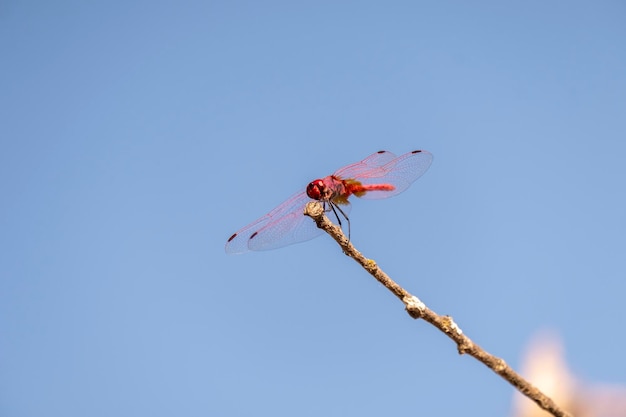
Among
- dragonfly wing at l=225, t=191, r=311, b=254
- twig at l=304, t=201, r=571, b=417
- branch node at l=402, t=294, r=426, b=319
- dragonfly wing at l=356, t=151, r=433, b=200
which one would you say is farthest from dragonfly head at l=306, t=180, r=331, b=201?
branch node at l=402, t=294, r=426, b=319

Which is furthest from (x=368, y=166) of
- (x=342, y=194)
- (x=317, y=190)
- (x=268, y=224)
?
(x=268, y=224)

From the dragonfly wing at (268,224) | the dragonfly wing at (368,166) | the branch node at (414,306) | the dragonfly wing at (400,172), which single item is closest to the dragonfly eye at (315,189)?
the dragonfly wing at (368,166)

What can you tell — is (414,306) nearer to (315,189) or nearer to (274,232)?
(315,189)

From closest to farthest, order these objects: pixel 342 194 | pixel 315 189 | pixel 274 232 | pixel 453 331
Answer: pixel 453 331 → pixel 315 189 → pixel 342 194 → pixel 274 232

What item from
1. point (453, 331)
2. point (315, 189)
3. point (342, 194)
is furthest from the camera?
point (342, 194)

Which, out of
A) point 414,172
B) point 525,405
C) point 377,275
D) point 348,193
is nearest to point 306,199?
point 348,193

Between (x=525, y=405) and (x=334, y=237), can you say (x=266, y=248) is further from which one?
(x=525, y=405)
